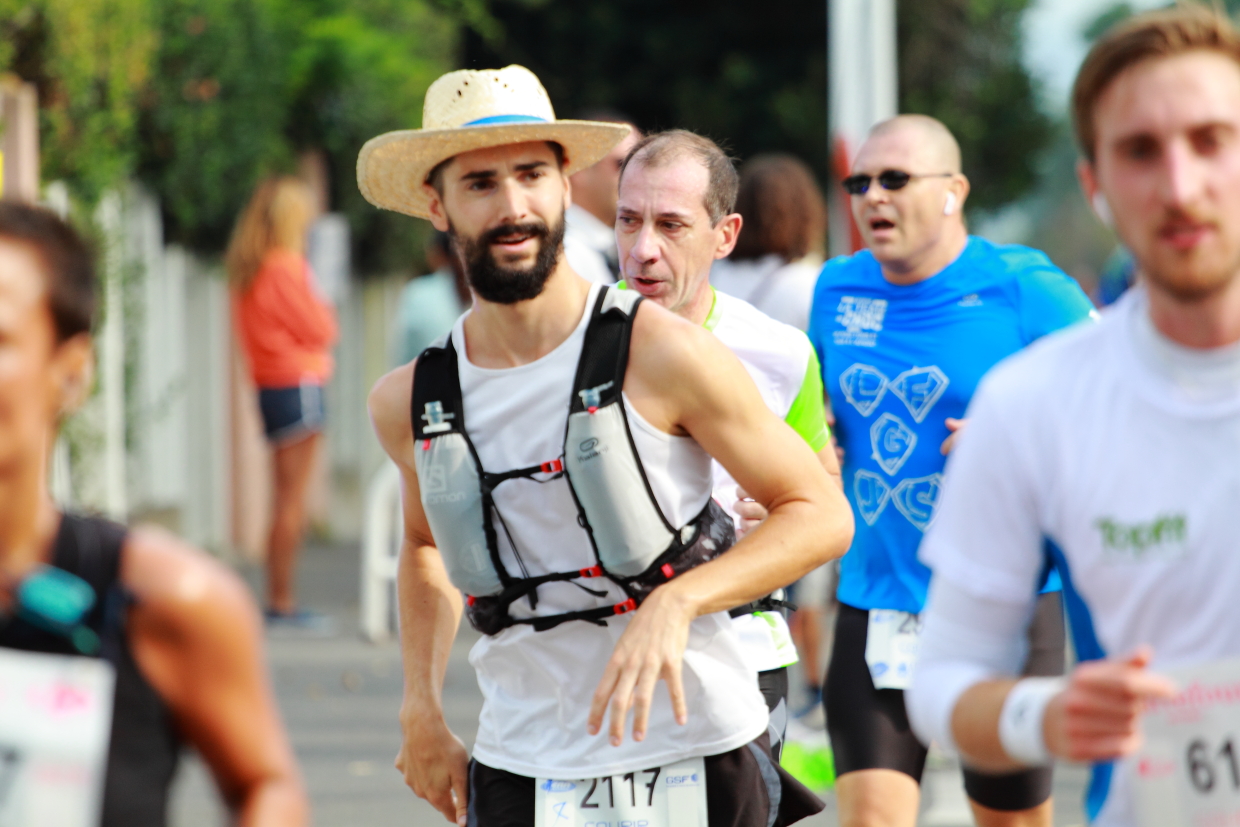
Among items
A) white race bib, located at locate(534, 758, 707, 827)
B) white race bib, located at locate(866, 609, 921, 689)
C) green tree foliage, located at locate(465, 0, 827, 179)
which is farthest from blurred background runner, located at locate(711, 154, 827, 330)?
green tree foliage, located at locate(465, 0, 827, 179)

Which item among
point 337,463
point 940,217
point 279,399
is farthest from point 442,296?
point 337,463

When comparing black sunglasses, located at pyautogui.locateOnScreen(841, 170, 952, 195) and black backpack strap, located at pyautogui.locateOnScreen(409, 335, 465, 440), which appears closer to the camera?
black backpack strap, located at pyautogui.locateOnScreen(409, 335, 465, 440)

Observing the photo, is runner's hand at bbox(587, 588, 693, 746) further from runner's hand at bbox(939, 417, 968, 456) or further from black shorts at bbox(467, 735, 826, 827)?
runner's hand at bbox(939, 417, 968, 456)

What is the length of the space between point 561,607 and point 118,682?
1.41 meters

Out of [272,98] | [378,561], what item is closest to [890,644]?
[378,561]

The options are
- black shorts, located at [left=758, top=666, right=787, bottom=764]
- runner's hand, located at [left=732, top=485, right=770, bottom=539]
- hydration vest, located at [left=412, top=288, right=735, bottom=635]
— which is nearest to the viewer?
hydration vest, located at [left=412, top=288, right=735, bottom=635]

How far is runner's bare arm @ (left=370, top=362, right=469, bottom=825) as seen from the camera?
11.9 feet

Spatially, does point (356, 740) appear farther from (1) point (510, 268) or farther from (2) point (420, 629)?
(1) point (510, 268)

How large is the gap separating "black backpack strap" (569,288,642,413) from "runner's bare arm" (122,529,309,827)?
3.97ft

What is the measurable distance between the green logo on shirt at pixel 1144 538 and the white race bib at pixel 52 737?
125 centimetres

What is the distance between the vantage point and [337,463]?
1872 centimetres

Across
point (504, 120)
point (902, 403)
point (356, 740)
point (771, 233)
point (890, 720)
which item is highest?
point (771, 233)

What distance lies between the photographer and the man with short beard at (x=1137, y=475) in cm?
220

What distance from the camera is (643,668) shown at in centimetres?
309
